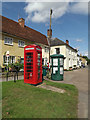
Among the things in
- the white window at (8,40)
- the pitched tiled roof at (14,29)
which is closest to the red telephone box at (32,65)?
the white window at (8,40)

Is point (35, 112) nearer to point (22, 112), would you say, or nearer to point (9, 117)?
point (22, 112)

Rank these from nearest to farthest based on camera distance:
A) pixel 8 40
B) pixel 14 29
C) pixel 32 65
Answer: pixel 32 65 → pixel 8 40 → pixel 14 29

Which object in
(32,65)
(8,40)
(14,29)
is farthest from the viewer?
(14,29)

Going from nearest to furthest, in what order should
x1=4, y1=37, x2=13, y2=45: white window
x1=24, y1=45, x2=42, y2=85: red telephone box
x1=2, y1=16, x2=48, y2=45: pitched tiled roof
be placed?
x1=24, y1=45, x2=42, y2=85: red telephone box, x1=4, y1=37, x2=13, y2=45: white window, x1=2, y1=16, x2=48, y2=45: pitched tiled roof

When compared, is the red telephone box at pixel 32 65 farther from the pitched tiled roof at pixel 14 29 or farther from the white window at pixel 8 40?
the pitched tiled roof at pixel 14 29

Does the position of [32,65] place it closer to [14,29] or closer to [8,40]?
[8,40]

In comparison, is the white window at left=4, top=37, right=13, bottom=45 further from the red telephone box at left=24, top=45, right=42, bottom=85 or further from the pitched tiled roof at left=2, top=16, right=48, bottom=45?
the red telephone box at left=24, top=45, right=42, bottom=85

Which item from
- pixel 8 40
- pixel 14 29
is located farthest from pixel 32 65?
pixel 14 29

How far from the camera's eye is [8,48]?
43.1ft

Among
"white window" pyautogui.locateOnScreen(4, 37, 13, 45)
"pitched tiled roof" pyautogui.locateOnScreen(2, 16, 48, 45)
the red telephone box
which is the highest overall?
"pitched tiled roof" pyautogui.locateOnScreen(2, 16, 48, 45)

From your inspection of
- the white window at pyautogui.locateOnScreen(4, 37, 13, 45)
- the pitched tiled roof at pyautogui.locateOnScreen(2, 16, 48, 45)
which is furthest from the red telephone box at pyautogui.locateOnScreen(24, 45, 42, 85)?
the pitched tiled roof at pyautogui.locateOnScreen(2, 16, 48, 45)

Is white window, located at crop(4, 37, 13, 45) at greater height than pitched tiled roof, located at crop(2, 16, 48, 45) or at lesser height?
lesser

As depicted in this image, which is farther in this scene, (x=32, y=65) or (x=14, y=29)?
(x=14, y=29)

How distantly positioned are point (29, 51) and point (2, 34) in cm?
870
